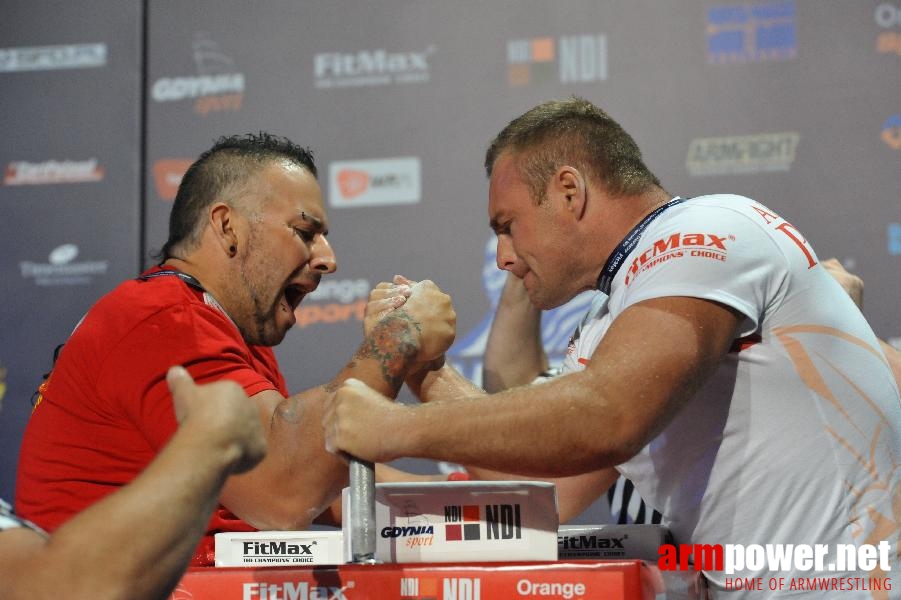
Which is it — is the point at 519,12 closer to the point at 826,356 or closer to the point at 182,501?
the point at 826,356

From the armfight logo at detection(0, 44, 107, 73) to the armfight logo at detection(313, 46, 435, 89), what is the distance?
0.89m

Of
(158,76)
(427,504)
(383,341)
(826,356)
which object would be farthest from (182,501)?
(158,76)

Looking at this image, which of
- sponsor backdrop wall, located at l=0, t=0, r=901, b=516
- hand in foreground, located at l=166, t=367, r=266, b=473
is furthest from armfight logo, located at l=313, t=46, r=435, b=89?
hand in foreground, located at l=166, t=367, r=266, b=473

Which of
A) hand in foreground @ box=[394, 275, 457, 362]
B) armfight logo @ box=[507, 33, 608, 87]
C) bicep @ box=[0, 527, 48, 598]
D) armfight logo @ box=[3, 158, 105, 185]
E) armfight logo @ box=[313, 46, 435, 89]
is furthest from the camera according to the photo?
armfight logo @ box=[3, 158, 105, 185]

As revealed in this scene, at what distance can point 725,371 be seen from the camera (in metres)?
1.65

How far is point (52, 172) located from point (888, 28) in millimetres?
3089

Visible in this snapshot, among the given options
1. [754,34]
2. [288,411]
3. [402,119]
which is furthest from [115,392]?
[754,34]

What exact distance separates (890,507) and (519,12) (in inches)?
99.1

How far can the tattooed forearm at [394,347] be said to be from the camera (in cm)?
186

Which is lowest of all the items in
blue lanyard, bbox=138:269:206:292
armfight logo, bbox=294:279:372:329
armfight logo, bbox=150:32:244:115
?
armfight logo, bbox=294:279:372:329

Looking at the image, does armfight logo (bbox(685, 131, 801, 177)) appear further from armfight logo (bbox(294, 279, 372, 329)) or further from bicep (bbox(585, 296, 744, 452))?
bicep (bbox(585, 296, 744, 452))

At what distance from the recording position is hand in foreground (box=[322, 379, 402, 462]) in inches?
55.2

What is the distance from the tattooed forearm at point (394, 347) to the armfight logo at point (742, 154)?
76.5 inches

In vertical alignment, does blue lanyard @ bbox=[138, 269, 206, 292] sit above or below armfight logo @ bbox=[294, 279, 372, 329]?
above
